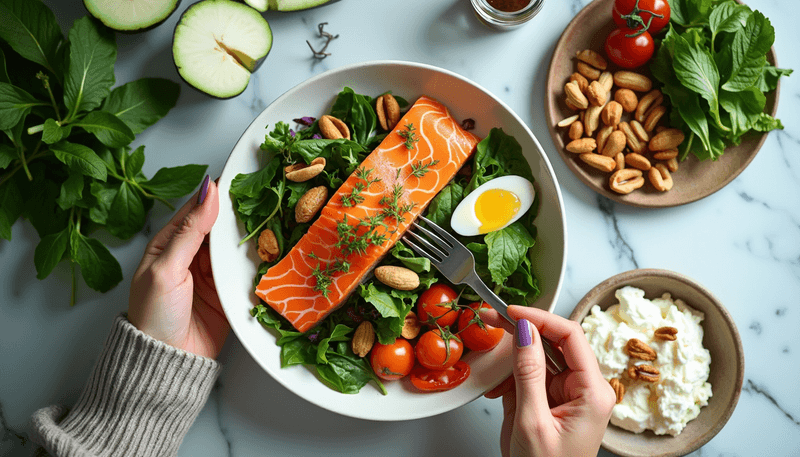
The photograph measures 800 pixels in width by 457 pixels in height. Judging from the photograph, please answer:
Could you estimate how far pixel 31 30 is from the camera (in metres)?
1.80

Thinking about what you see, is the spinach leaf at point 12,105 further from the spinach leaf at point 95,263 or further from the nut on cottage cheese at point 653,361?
the nut on cottage cheese at point 653,361

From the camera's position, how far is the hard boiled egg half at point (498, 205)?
1806 millimetres

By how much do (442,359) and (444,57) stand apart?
1169 mm

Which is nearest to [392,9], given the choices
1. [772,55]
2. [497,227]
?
[497,227]

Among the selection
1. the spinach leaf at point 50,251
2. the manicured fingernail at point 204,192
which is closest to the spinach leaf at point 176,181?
the manicured fingernail at point 204,192

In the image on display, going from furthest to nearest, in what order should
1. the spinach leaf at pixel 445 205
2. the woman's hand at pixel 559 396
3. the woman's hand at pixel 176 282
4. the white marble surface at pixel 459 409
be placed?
the white marble surface at pixel 459 409 < the spinach leaf at pixel 445 205 < the woman's hand at pixel 176 282 < the woman's hand at pixel 559 396

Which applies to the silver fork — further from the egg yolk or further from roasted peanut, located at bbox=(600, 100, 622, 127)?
roasted peanut, located at bbox=(600, 100, 622, 127)

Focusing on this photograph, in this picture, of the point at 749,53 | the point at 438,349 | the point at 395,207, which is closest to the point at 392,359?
the point at 438,349

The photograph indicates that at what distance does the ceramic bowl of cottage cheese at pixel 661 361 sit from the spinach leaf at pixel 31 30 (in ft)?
7.05

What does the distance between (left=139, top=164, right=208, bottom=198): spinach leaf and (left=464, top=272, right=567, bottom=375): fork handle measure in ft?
3.46

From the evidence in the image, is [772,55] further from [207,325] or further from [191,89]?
[207,325]

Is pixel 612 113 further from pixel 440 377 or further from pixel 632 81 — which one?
pixel 440 377

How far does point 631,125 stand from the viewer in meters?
1.96

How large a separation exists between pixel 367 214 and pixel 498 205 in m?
0.47
